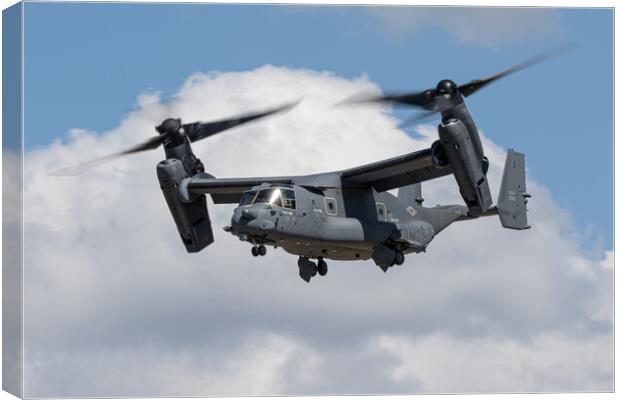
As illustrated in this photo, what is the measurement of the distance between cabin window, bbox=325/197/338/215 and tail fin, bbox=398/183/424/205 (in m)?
2.79

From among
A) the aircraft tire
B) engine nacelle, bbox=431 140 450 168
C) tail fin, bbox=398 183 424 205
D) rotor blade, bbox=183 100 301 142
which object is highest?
rotor blade, bbox=183 100 301 142

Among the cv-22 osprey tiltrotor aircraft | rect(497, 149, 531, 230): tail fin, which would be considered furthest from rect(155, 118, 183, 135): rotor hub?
rect(497, 149, 531, 230): tail fin

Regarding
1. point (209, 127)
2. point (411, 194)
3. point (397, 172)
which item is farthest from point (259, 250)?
point (411, 194)

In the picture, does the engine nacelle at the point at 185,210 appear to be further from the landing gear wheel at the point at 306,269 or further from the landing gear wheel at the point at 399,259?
the landing gear wheel at the point at 399,259

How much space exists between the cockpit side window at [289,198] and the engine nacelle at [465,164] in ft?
11.5

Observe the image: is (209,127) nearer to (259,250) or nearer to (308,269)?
(308,269)

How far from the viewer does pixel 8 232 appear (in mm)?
21703

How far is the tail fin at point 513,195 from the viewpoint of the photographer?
27.8 meters

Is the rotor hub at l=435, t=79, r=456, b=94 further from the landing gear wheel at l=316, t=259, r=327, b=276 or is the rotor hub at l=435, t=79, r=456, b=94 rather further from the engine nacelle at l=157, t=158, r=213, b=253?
the engine nacelle at l=157, t=158, r=213, b=253

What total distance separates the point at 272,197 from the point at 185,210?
383 centimetres

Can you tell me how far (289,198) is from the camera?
1043 inches

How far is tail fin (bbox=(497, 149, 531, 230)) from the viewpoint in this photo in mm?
27750

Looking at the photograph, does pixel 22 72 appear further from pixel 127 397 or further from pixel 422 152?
pixel 422 152

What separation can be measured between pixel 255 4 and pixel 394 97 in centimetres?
448
